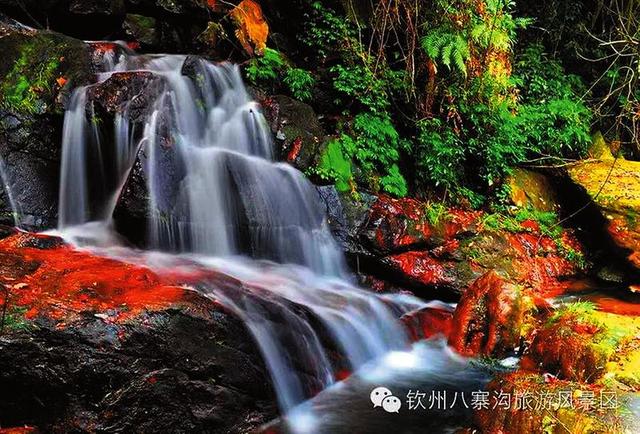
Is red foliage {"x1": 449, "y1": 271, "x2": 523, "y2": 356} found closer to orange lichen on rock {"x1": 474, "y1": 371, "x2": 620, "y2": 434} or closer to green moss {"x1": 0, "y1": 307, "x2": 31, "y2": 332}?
orange lichen on rock {"x1": 474, "y1": 371, "x2": 620, "y2": 434}

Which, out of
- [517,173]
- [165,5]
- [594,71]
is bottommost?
[517,173]

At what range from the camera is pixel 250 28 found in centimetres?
870

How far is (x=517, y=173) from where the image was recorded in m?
9.29

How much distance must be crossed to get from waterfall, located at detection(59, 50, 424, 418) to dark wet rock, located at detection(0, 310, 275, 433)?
795mm

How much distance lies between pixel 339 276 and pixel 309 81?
351cm

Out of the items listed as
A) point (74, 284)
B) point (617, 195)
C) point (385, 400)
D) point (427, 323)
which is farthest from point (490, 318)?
point (617, 195)

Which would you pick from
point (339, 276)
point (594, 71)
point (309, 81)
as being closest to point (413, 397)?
point (339, 276)

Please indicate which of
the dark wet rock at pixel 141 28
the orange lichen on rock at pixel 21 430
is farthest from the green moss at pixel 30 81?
the orange lichen on rock at pixel 21 430

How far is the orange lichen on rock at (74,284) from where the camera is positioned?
143 inches

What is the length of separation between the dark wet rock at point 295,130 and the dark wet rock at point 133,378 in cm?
372

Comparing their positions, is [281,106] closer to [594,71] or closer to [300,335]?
[300,335]

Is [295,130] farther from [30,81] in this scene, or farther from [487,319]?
[487,319]

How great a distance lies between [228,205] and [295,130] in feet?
5.72

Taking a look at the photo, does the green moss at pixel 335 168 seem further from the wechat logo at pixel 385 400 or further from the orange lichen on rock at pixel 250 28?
the wechat logo at pixel 385 400
